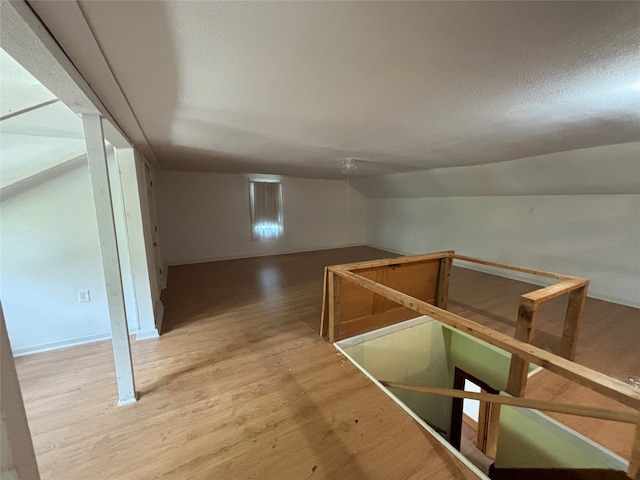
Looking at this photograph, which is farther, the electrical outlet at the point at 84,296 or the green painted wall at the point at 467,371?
the electrical outlet at the point at 84,296

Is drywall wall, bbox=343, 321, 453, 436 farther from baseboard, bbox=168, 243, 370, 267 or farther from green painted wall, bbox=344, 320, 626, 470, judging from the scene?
baseboard, bbox=168, 243, 370, 267

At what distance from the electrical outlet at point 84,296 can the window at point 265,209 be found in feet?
13.5

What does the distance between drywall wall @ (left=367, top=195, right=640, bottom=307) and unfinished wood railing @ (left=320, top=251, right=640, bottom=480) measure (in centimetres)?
233

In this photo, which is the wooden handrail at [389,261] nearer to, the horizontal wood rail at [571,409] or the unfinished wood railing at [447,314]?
the unfinished wood railing at [447,314]

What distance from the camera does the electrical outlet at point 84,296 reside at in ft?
9.13

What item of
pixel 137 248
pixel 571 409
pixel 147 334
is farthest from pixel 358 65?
pixel 147 334

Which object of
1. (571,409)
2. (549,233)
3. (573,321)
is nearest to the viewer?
(571,409)

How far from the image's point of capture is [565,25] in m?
1.02

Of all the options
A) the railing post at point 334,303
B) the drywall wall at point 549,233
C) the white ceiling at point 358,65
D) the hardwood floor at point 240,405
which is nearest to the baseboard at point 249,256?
the drywall wall at point 549,233

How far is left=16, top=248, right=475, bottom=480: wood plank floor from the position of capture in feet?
5.04

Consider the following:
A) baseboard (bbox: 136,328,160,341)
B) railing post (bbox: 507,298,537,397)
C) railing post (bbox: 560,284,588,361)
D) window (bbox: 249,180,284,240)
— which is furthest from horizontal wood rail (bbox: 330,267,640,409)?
window (bbox: 249,180,284,240)

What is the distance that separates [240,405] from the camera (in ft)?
6.44

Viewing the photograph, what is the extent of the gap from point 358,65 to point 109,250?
6.52 ft

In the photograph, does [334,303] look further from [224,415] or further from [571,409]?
[571,409]
